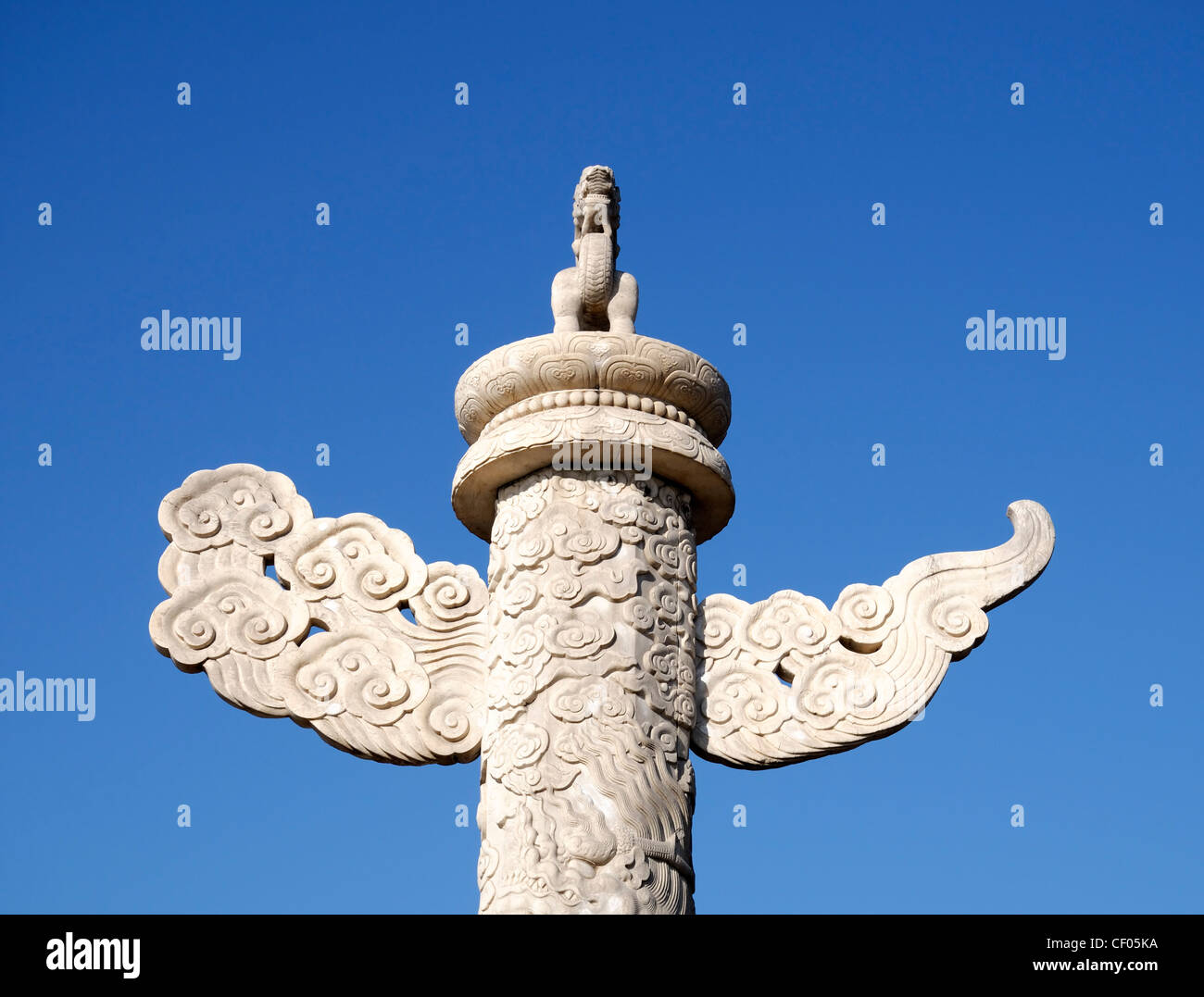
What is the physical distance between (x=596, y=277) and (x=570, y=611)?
1615 millimetres

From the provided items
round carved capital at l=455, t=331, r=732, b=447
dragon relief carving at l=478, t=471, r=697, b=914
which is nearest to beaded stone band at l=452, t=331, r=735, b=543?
round carved capital at l=455, t=331, r=732, b=447

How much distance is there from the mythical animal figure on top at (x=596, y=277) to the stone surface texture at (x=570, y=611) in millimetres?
14

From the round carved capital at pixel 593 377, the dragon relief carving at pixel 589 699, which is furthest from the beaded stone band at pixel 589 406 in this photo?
the dragon relief carving at pixel 589 699

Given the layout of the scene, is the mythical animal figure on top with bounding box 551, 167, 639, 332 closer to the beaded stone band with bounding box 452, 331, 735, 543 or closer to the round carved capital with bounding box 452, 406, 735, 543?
the beaded stone band with bounding box 452, 331, 735, 543

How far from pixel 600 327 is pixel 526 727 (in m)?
2.00

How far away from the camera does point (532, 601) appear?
7.16m

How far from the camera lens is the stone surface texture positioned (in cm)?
697

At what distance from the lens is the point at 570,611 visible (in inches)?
280

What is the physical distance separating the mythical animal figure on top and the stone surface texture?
0.05 feet

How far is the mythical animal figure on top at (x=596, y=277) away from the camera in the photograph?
777 centimetres

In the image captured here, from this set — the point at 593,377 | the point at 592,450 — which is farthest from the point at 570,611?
the point at 593,377

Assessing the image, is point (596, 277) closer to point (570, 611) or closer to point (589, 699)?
point (570, 611)
